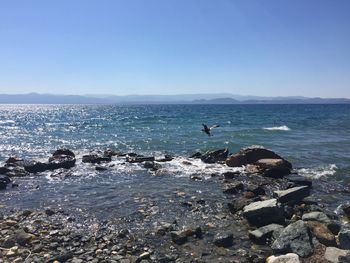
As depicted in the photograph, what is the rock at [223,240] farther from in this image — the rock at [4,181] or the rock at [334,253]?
the rock at [4,181]

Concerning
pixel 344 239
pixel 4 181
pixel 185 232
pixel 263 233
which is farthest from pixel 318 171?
pixel 4 181

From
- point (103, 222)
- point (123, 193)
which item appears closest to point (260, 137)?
point (123, 193)

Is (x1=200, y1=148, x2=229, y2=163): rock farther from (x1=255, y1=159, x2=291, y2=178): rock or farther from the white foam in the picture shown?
the white foam

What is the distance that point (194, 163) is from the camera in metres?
26.2

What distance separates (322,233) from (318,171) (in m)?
12.3

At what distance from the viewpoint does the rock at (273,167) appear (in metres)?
21.6

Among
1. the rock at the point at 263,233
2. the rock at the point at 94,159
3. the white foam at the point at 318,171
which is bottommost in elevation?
the rock at the point at 94,159

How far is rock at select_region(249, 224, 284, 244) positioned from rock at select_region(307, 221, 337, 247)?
3.50 feet

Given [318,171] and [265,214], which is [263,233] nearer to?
[265,214]

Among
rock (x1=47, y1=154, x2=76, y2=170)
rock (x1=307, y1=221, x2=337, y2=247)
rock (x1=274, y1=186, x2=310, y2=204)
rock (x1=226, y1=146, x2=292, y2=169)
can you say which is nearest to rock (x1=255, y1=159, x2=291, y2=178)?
rock (x1=226, y1=146, x2=292, y2=169)

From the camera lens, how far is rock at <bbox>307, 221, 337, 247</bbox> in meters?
11.5

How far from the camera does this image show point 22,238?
11656mm

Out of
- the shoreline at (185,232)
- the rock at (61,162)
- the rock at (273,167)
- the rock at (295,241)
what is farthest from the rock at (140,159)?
the rock at (295,241)

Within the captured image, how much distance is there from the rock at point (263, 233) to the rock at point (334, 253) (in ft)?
5.45
